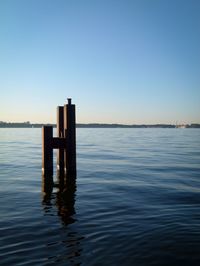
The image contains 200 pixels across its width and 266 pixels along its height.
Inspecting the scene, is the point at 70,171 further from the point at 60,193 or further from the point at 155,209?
the point at 155,209

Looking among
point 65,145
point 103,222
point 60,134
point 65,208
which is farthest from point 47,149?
point 103,222

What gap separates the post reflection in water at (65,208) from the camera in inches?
229

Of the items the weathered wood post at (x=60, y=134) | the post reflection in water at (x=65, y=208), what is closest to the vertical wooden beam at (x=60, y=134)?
the weathered wood post at (x=60, y=134)

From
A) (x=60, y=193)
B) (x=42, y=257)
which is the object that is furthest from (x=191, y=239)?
(x=60, y=193)

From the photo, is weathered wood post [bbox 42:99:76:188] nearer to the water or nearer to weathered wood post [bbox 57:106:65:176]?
weathered wood post [bbox 57:106:65:176]

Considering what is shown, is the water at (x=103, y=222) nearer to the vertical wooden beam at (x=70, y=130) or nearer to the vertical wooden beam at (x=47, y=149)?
the vertical wooden beam at (x=47, y=149)

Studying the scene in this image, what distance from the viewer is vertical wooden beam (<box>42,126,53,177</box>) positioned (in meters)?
12.7

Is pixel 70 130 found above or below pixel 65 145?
above

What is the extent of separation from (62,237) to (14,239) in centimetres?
105

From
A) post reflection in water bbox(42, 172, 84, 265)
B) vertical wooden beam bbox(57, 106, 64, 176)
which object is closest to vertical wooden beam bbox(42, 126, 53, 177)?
post reflection in water bbox(42, 172, 84, 265)

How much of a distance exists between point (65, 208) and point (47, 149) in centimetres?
405

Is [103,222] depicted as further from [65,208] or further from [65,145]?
[65,145]

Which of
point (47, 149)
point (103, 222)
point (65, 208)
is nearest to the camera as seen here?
point (103, 222)

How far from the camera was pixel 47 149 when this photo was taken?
12.8 m
